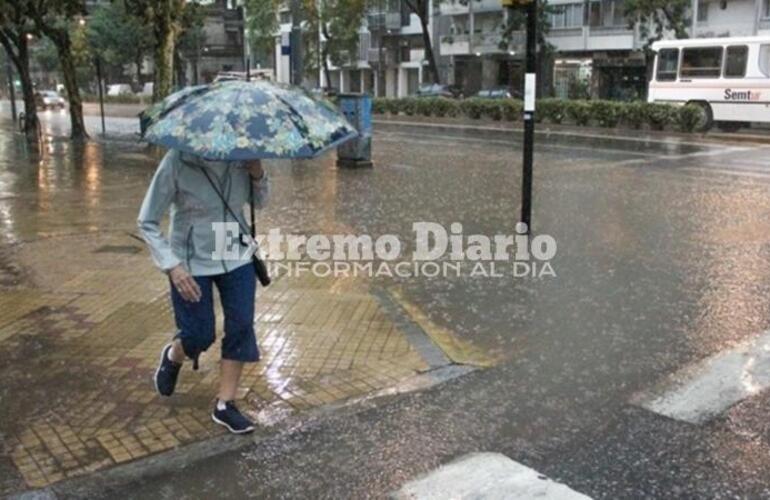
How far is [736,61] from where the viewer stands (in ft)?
80.9

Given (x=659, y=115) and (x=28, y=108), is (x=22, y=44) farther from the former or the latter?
(x=659, y=115)

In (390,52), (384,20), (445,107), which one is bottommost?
(445,107)

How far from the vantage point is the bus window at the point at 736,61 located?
2438cm

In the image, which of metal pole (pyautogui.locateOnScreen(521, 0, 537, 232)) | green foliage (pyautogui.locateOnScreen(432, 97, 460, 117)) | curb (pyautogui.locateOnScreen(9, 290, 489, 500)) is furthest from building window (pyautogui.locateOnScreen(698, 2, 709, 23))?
curb (pyautogui.locateOnScreen(9, 290, 489, 500))

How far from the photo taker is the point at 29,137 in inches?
965

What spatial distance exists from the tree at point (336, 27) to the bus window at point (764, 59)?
22643mm

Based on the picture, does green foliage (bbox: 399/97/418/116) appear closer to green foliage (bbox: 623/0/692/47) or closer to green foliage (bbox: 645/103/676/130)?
green foliage (bbox: 623/0/692/47)

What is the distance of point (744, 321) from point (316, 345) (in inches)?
125

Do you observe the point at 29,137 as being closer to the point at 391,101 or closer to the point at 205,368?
the point at 391,101

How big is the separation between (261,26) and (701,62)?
131 ft

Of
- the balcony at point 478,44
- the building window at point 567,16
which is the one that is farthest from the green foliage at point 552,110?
the balcony at point 478,44

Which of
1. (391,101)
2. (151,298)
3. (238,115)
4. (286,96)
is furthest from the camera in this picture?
(391,101)

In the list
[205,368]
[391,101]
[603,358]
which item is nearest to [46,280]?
[205,368]

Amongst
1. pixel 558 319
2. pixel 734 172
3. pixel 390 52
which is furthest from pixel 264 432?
pixel 390 52
